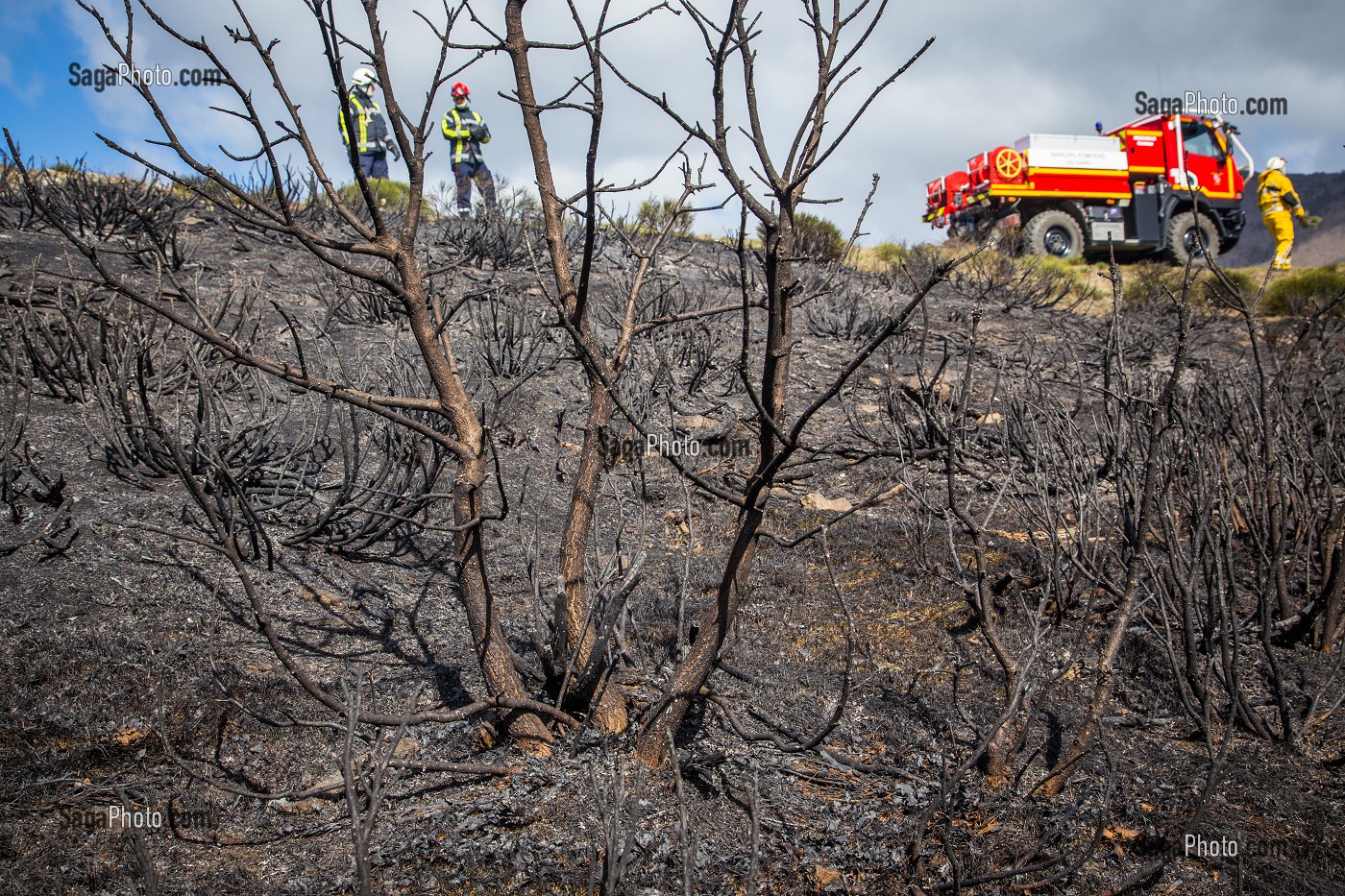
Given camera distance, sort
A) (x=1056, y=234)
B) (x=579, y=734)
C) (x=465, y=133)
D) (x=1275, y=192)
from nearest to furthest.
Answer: (x=579, y=734) < (x=465, y=133) < (x=1275, y=192) < (x=1056, y=234)

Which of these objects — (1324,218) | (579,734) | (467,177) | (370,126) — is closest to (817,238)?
(467,177)

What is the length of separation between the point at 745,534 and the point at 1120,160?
1403 centimetres

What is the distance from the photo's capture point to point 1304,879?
188cm

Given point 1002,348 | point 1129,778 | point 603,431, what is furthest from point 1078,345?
point 603,431

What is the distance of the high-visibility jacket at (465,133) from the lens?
33.5ft

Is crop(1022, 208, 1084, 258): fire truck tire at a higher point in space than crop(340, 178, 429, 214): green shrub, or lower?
lower

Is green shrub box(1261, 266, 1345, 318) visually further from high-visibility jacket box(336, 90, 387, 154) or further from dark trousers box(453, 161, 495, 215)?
high-visibility jacket box(336, 90, 387, 154)

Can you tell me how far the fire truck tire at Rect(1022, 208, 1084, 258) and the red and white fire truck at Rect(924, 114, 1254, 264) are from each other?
0.01 m

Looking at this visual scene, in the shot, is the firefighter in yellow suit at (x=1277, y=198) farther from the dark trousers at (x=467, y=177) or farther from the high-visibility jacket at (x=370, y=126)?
the high-visibility jacket at (x=370, y=126)

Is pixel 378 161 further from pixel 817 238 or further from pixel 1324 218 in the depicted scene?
pixel 1324 218

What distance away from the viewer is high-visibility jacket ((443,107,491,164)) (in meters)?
10.2

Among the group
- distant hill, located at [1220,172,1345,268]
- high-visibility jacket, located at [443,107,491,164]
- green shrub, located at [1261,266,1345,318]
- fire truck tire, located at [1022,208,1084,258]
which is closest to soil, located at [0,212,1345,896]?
high-visibility jacket, located at [443,107,491,164]

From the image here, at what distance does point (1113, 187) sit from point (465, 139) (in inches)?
389

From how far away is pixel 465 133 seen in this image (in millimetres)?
10227
